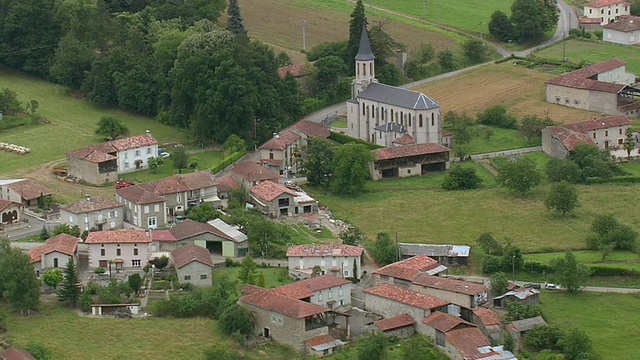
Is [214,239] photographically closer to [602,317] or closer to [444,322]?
[444,322]

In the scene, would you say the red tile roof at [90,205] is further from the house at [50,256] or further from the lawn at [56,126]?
the lawn at [56,126]

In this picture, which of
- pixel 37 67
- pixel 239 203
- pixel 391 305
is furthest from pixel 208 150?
pixel 391 305

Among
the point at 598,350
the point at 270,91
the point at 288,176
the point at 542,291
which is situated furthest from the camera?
the point at 270,91

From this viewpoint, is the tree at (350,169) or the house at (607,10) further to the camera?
the house at (607,10)

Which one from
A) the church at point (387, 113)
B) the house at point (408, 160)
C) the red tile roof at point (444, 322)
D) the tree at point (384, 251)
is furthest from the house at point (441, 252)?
the church at point (387, 113)

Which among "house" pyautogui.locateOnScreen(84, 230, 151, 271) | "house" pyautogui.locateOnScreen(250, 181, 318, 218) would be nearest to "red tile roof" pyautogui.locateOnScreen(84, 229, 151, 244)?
"house" pyautogui.locateOnScreen(84, 230, 151, 271)

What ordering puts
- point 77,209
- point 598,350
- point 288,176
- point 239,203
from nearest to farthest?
1. point 598,350
2. point 77,209
3. point 239,203
4. point 288,176

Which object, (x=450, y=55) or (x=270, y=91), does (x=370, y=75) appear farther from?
(x=450, y=55)
